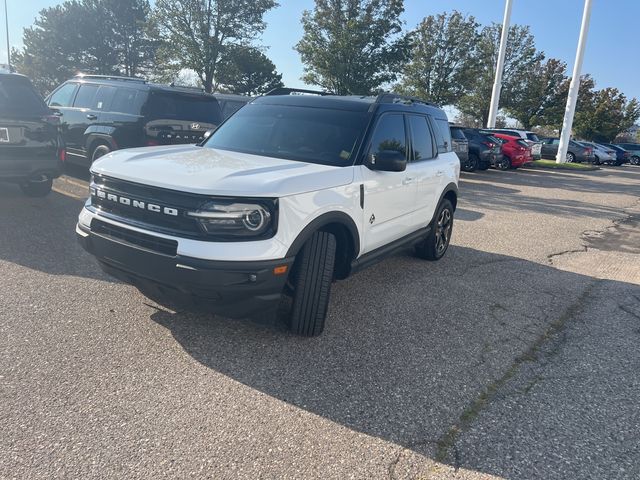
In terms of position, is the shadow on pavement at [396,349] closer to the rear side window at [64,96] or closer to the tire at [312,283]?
the tire at [312,283]

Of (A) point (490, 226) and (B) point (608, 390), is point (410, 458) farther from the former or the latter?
(A) point (490, 226)

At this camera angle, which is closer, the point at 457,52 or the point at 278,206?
the point at 278,206

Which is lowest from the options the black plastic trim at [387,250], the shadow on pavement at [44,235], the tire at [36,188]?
the shadow on pavement at [44,235]

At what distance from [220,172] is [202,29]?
31792mm

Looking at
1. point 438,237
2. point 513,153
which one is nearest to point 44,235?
point 438,237

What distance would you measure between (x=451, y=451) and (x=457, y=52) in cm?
3498

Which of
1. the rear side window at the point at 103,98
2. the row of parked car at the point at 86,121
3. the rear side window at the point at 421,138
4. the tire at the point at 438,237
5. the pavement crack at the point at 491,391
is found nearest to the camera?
the pavement crack at the point at 491,391

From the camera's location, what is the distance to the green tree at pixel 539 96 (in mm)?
41219

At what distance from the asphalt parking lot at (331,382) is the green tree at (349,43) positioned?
2282 cm

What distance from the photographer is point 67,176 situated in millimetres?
10312

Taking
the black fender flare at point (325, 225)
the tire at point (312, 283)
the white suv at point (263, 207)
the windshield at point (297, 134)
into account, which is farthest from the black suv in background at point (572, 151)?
the tire at point (312, 283)

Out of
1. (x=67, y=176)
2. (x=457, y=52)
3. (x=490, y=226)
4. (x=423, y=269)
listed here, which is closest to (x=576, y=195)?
(x=490, y=226)

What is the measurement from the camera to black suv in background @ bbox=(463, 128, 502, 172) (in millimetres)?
18203

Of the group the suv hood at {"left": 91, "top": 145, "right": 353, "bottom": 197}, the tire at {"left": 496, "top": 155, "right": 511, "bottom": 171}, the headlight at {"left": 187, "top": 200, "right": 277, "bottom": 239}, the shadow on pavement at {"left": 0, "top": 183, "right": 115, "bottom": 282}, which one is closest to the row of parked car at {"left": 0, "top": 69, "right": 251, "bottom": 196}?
the shadow on pavement at {"left": 0, "top": 183, "right": 115, "bottom": 282}
